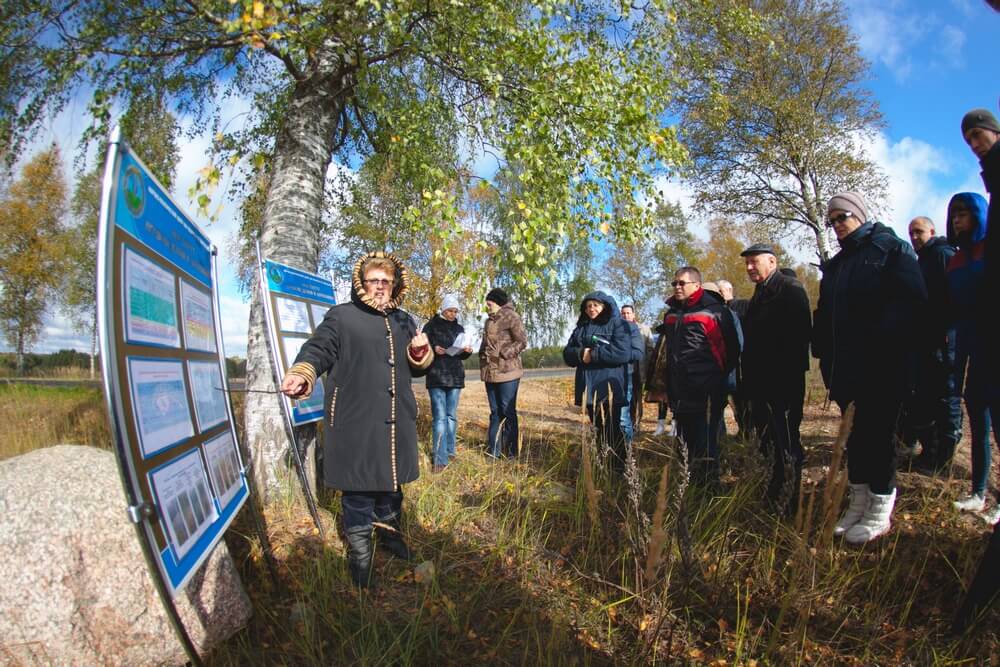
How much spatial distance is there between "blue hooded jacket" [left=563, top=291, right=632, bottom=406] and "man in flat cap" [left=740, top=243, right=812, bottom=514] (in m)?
1.26

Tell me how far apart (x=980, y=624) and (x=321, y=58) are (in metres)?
5.77

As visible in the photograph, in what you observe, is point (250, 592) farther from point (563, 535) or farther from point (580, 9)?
point (580, 9)

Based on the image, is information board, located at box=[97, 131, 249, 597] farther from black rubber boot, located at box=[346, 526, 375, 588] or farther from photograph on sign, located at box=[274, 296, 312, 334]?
photograph on sign, located at box=[274, 296, 312, 334]

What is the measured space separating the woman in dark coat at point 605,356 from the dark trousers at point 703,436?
2.97ft

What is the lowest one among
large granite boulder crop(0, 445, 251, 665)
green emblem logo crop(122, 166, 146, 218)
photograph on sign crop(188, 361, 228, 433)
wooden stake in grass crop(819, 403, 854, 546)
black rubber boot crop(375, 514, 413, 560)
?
black rubber boot crop(375, 514, 413, 560)

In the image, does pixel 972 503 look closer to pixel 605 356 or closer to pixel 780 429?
pixel 780 429

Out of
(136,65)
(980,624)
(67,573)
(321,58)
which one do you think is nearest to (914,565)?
(980,624)

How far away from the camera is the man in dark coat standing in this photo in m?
2.76

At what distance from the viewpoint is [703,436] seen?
3.59 metres

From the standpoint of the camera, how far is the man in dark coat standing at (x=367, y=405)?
2.76 meters

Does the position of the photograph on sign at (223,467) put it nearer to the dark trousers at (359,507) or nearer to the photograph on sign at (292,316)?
the dark trousers at (359,507)

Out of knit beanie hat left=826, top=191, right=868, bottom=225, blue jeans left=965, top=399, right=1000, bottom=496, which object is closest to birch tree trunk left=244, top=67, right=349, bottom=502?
knit beanie hat left=826, top=191, right=868, bottom=225

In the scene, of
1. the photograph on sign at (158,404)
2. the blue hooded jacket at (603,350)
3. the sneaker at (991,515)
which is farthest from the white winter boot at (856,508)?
the photograph on sign at (158,404)

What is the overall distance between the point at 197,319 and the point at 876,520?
352 cm
